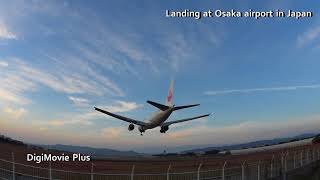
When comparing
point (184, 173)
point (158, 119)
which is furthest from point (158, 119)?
point (184, 173)

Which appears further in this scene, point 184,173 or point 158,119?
point 158,119

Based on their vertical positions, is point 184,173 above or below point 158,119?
below

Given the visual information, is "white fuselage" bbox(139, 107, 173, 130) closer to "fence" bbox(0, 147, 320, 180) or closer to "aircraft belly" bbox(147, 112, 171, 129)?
"aircraft belly" bbox(147, 112, 171, 129)

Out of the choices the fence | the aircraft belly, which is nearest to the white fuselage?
the aircraft belly

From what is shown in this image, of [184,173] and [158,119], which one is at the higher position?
[158,119]

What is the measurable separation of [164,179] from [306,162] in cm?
1794

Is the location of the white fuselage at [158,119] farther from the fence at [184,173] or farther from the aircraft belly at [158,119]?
the fence at [184,173]

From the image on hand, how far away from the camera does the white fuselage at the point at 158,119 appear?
4742 centimetres

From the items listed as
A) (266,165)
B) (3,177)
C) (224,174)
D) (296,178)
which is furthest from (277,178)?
(3,177)

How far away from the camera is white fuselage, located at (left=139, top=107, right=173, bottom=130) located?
47.4 m

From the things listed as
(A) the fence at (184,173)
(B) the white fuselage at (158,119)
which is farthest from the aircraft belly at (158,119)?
(A) the fence at (184,173)

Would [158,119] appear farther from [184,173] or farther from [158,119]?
[184,173]

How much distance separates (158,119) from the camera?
1909 inches

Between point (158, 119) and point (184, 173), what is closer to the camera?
point (184, 173)
